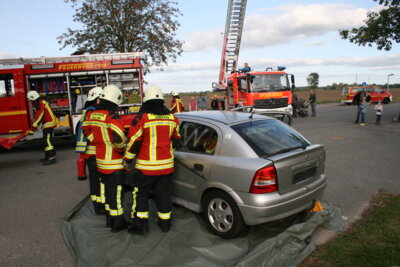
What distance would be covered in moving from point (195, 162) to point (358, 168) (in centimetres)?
452

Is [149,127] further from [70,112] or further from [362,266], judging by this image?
[70,112]

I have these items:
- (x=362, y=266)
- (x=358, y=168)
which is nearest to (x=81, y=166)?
(x=362, y=266)

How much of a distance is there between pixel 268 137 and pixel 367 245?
1594 mm

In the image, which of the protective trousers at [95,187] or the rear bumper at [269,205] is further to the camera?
the protective trousers at [95,187]

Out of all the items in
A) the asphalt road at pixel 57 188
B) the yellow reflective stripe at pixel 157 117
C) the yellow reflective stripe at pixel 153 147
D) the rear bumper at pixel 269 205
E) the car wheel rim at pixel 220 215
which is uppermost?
the yellow reflective stripe at pixel 157 117

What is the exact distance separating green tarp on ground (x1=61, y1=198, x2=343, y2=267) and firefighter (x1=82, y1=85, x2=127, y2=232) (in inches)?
12.2

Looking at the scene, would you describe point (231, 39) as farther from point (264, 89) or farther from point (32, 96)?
point (32, 96)

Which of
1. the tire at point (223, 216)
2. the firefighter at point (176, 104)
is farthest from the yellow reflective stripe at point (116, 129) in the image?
the firefighter at point (176, 104)

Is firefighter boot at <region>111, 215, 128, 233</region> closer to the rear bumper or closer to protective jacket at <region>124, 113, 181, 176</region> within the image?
protective jacket at <region>124, 113, 181, 176</region>

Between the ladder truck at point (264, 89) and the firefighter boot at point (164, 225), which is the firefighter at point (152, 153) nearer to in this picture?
the firefighter boot at point (164, 225)

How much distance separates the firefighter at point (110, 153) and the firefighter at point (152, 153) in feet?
0.68

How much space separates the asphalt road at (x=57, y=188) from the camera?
384 centimetres

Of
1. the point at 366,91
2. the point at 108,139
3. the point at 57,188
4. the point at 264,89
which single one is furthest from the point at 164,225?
the point at 366,91

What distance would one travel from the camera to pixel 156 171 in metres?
3.86
